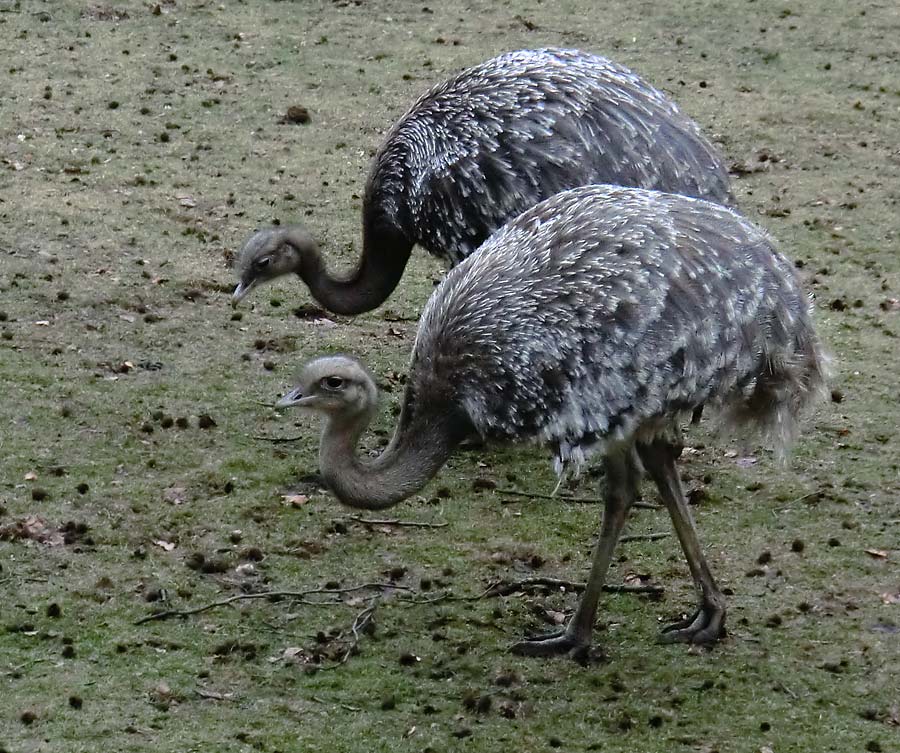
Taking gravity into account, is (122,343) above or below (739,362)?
below

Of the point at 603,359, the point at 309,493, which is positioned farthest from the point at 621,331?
the point at 309,493

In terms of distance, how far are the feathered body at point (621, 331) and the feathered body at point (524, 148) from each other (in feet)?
2.83

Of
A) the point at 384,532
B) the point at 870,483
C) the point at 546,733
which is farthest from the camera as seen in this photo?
the point at 870,483

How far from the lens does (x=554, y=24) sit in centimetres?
1268

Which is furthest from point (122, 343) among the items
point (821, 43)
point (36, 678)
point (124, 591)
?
point (821, 43)

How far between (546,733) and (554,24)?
28.2 ft

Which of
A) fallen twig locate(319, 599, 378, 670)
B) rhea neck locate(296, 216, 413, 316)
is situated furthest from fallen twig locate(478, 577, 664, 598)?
rhea neck locate(296, 216, 413, 316)

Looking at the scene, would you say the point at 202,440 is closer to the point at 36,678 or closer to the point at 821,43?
the point at 36,678

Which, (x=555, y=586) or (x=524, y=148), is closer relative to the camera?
(x=555, y=586)

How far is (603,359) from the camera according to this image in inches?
202

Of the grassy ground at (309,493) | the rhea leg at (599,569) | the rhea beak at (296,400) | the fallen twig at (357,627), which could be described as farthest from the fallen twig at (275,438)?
the rhea leg at (599,569)

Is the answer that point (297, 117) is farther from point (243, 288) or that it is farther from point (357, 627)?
point (357, 627)

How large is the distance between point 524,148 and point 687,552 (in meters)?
1.87

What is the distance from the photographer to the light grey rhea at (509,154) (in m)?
6.48
